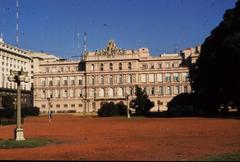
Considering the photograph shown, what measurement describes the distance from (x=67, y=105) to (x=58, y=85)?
7417 millimetres

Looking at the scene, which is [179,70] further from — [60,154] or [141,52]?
[60,154]

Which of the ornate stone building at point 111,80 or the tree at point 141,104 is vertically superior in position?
the ornate stone building at point 111,80

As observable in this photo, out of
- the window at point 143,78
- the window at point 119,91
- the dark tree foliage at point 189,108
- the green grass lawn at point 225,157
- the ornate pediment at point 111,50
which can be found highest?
the ornate pediment at point 111,50

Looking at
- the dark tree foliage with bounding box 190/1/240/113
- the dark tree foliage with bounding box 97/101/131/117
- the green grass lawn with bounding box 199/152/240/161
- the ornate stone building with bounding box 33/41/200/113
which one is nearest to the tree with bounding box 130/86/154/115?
the dark tree foliage with bounding box 97/101/131/117

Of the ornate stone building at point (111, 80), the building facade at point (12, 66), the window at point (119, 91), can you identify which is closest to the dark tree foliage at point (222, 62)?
the ornate stone building at point (111, 80)

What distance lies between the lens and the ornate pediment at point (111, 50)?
140625 millimetres

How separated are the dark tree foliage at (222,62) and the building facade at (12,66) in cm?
8125

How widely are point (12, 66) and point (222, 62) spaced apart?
111 meters

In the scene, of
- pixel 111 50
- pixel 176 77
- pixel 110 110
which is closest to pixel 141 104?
pixel 110 110

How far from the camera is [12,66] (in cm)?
15362

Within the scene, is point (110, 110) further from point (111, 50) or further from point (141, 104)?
point (111, 50)

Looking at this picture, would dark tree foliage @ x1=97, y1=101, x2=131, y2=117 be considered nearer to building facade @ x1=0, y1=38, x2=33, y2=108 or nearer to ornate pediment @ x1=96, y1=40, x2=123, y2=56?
ornate pediment @ x1=96, y1=40, x2=123, y2=56

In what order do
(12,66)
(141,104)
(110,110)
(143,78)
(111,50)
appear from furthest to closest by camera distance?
(12,66) < (111,50) < (143,78) < (110,110) < (141,104)

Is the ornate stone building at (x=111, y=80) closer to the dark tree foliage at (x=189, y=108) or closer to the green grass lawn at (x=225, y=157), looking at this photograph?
the dark tree foliage at (x=189, y=108)
